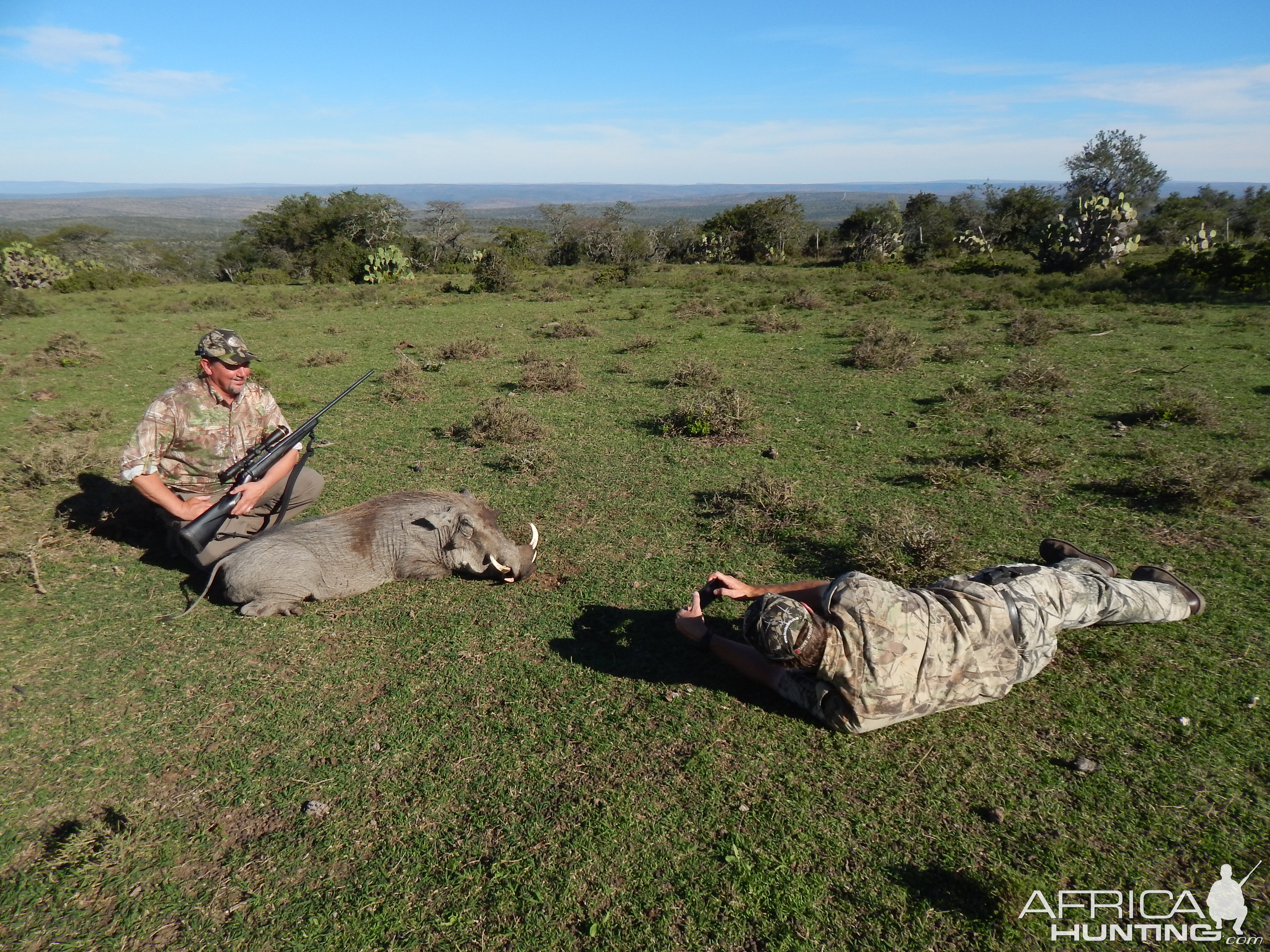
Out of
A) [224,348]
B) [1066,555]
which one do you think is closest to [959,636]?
[1066,555]

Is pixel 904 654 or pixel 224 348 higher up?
pixel 224 348

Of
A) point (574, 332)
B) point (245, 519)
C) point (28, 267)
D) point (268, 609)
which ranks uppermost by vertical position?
point (28, 267)

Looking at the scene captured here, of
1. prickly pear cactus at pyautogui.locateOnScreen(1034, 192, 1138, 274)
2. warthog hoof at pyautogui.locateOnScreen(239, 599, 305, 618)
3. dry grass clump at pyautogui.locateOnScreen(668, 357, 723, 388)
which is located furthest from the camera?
prickly pear cactus at pyautogui.locateOnScreen(1034, 192, 1138, 274)

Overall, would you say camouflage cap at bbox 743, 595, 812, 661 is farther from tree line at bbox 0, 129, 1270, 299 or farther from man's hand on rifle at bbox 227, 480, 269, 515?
tree line at bbox 0, 129, 1270, 299

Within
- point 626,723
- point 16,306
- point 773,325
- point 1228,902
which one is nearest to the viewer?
point 1228,902

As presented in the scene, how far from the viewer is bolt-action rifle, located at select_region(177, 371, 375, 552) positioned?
5191 mm

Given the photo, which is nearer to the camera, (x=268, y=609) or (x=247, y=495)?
(x=268, y=609)

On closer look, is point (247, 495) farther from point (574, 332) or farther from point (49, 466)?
point (574, 332)

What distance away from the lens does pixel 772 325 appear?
15.9m

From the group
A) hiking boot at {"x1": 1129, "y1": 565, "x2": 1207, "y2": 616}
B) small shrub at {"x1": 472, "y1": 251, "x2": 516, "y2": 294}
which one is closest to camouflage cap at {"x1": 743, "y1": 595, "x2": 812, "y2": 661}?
hiking boot at {"x1": 1129, "y1": 565, "x2": 1207, "y2": 616}

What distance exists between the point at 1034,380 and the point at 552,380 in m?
7.79

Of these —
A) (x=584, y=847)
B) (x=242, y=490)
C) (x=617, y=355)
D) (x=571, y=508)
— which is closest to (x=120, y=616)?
(x=242, y=490)

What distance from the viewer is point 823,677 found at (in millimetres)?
3602

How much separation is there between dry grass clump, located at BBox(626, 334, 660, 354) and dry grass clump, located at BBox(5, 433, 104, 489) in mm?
9478
